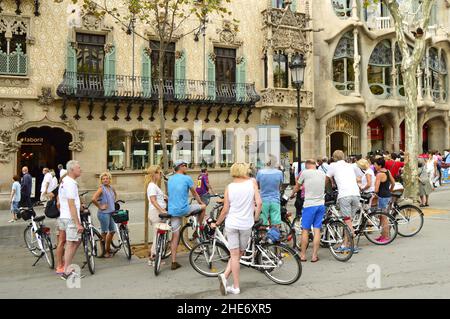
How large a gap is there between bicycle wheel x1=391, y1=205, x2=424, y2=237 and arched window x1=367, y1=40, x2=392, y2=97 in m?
16.4

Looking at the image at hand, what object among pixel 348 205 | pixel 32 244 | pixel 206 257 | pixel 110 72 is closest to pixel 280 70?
pixel 110 72

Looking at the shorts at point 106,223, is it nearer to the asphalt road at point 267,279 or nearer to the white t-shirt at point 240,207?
the asphalt road at point 267,279

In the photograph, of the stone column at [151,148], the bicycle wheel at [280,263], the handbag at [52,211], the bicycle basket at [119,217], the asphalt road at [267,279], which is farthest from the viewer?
the stone column at [151,148]

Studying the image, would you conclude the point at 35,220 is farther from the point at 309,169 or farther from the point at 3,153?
the point at 3,153

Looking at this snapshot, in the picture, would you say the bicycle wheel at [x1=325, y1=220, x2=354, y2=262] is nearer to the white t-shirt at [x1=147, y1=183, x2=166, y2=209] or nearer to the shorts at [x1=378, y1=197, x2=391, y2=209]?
the shorts at [x1=378, y1=197, x2=391, y2=209]

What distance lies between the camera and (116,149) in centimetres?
1900

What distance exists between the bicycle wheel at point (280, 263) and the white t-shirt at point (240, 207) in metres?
0.74

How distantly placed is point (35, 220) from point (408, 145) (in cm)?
1183

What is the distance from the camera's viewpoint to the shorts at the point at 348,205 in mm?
8266

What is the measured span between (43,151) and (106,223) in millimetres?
13577

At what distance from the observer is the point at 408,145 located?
14.4m

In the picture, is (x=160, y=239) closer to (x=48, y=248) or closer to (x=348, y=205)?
(x=48, y=248)

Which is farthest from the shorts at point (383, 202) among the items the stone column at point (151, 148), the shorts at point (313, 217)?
the stone column at point (151, 148)
